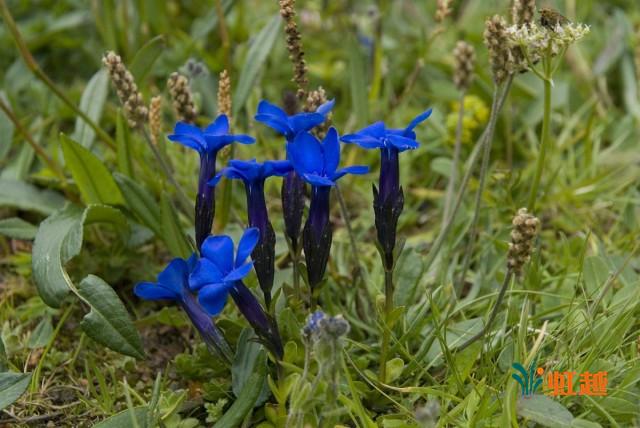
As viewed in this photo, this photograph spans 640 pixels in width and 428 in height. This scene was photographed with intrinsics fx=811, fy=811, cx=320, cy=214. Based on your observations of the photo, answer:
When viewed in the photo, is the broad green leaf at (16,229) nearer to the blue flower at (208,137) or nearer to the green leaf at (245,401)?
the blue flower at (208,137)

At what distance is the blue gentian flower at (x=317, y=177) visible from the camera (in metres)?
1.87

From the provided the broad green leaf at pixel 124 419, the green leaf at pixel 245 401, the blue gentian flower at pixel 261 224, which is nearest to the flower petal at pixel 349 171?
the blue gentian flower at pixel 261 224

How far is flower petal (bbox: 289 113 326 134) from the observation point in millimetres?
1913

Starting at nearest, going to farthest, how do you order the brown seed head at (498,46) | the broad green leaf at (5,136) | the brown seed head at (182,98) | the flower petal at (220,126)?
the flower petal at (220,126) → the brown seed head at (498,46) → the brown seed head at (182,98) → the broad green leaf at (5,136)

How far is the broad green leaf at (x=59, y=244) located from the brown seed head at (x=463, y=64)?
1.26 m

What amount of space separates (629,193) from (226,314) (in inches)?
65.1

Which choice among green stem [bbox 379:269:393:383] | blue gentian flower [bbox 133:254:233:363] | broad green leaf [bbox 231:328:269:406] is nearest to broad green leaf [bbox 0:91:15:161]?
blue gentian flower [bbox 133:254:233:363]

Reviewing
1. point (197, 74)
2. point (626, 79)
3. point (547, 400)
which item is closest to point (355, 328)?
point (547, 400)

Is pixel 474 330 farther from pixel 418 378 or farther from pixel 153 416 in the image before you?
pixel 153 416

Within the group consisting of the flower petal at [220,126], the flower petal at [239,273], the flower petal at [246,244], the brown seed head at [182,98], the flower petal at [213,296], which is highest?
the flower petal at [220,126]

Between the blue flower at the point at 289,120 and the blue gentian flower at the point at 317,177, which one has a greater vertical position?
the blue flower at the point at 289,120

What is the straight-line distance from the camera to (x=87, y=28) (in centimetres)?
411

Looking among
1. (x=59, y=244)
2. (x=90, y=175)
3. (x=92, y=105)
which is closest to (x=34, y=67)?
(x=92, y=105)

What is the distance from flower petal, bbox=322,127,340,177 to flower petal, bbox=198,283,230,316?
1.26ft
